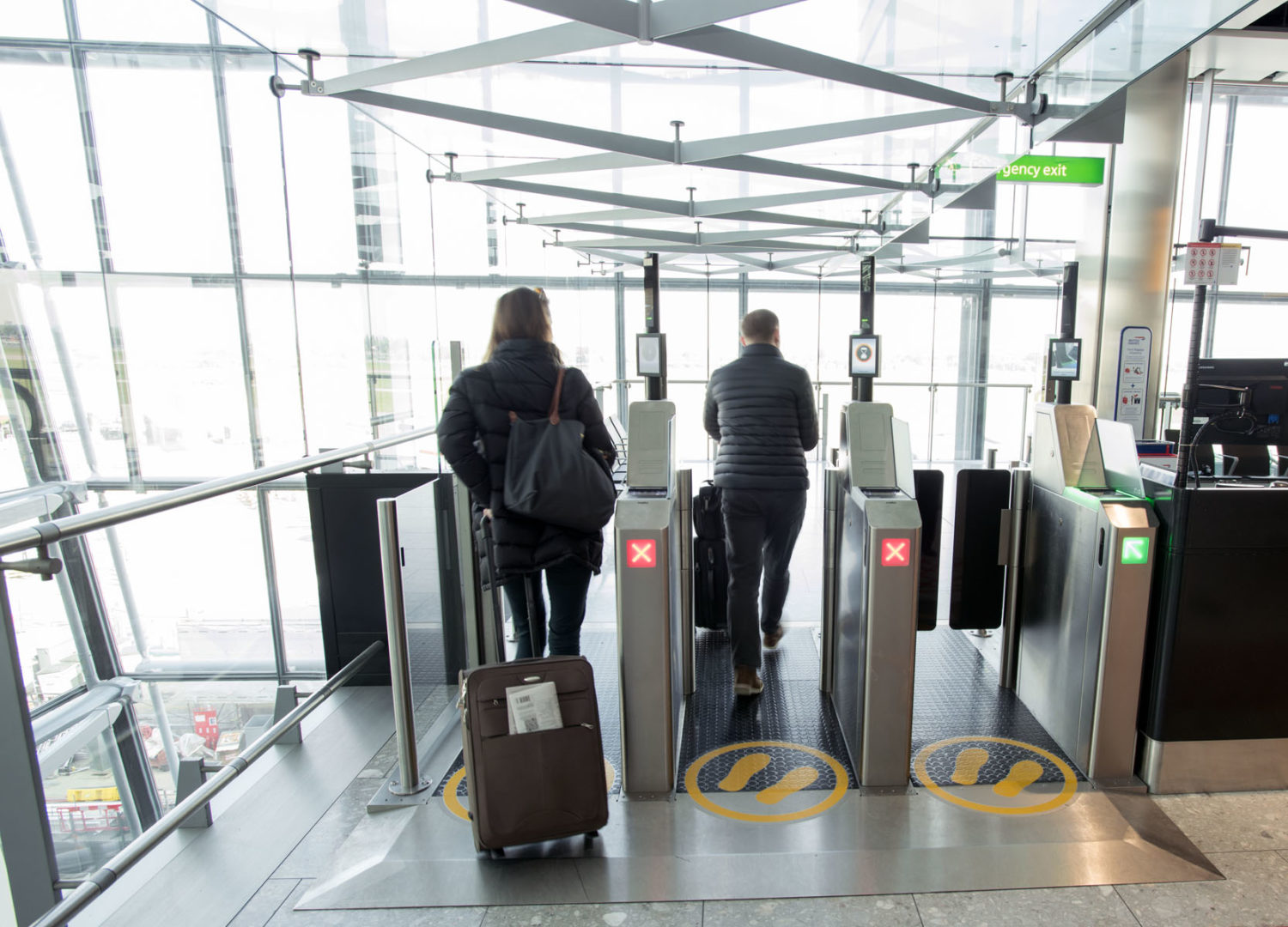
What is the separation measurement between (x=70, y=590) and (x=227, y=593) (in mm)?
868

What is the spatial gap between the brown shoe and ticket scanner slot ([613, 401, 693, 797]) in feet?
1.83

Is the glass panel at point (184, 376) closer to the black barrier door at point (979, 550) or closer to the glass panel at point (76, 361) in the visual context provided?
the glass panel at point (76, 361)

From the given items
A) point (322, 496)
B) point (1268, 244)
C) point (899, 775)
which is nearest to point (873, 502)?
point (899, 775)

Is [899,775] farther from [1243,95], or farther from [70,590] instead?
[1243,95]

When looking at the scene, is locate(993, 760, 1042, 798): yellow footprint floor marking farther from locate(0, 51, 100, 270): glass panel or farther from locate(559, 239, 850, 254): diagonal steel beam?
locate(559, 239, 850, 254): diagonal steel beam

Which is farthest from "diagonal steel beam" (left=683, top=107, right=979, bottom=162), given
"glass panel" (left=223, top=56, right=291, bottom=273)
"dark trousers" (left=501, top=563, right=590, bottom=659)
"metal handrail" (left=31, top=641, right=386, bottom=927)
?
"metal handrail" (left=31, top=641, right=386, bottom=927)

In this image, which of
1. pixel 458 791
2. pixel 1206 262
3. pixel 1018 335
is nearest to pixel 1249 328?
pixel 1018 335

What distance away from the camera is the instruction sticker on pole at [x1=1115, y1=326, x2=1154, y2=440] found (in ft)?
15.9

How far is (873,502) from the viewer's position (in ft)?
7.97

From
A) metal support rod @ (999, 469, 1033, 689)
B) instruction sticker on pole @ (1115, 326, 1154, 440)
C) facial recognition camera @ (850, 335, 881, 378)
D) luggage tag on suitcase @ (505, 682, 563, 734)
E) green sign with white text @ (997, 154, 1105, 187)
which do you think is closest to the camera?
luggage tag on suitcase @ (505, 682, 563, 734)

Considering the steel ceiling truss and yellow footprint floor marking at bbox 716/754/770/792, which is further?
yellow footprint floor marking at bbox 716/754/770/792

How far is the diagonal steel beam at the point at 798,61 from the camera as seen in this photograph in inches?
90.5

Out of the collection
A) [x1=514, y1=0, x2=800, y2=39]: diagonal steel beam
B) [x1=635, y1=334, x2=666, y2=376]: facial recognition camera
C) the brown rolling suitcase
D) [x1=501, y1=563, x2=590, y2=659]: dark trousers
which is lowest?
the brown rolling suitcase

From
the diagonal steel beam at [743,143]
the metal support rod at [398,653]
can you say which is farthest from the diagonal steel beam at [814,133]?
the metal support rod at [398,653]
